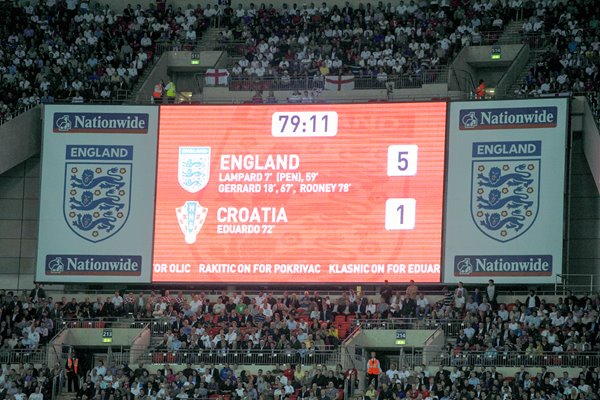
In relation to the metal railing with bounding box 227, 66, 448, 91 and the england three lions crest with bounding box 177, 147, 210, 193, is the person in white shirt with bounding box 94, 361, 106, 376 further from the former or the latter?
the metal railing with bounding box 227, 66, 448, 91

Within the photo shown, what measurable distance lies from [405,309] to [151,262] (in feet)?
20.0

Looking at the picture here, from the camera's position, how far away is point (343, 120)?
38.3m

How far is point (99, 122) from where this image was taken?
3941cm

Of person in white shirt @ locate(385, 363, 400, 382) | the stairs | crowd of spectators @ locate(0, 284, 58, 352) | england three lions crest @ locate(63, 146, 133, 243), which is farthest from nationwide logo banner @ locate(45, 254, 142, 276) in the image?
the stairs

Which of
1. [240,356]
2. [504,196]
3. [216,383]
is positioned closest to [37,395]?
[216,383]

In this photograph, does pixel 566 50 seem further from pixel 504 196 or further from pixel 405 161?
pixel 405 161

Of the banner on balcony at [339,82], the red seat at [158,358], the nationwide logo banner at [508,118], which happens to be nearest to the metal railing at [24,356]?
the red seat at [158,358]

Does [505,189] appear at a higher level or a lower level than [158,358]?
higher

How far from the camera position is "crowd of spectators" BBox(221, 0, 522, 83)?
134 ft

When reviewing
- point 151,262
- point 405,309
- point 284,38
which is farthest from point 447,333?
point 284,38

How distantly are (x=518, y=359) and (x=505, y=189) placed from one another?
5.05 meters

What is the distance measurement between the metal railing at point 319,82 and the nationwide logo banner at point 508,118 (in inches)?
99.1

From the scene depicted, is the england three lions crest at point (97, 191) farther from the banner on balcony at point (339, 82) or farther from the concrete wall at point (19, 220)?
the banner on balcony at point (339, 82)

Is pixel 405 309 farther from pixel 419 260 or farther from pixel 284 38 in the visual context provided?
pixel 284 38
